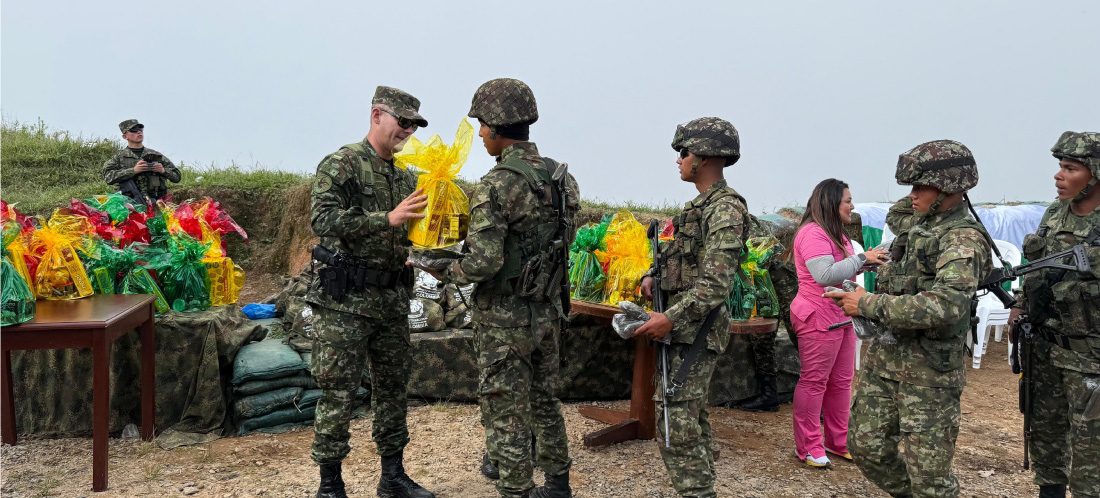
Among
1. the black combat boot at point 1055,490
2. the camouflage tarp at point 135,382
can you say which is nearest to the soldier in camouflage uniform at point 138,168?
the camouflage tarp at point 135,382

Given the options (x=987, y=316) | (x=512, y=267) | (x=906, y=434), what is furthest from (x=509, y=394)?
(x=987, y=316)

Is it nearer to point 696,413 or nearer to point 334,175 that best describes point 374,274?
point 334,175

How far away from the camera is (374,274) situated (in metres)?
3.39

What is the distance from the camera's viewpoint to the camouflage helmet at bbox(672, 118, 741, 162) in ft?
10.2

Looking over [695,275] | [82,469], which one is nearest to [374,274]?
[695,275]

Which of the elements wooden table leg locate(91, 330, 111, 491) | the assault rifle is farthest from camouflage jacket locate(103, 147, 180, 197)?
the assault rifle

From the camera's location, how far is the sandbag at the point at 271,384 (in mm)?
4508

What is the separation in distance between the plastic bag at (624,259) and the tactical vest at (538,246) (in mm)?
1154

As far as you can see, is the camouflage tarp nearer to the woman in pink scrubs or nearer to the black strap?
the black strap

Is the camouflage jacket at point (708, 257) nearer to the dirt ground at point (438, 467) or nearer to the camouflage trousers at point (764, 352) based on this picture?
the dirt ground at point (438, 467)

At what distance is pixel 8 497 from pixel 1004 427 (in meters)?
6.33

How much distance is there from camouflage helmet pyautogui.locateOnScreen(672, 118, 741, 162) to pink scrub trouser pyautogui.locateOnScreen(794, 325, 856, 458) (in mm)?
1578

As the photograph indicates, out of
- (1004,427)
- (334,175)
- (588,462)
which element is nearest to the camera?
(334,175)

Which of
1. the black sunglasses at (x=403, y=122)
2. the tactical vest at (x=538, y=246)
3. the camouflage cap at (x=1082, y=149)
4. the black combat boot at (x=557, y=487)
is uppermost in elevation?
the black sunglasses at (x=403, y=122)
